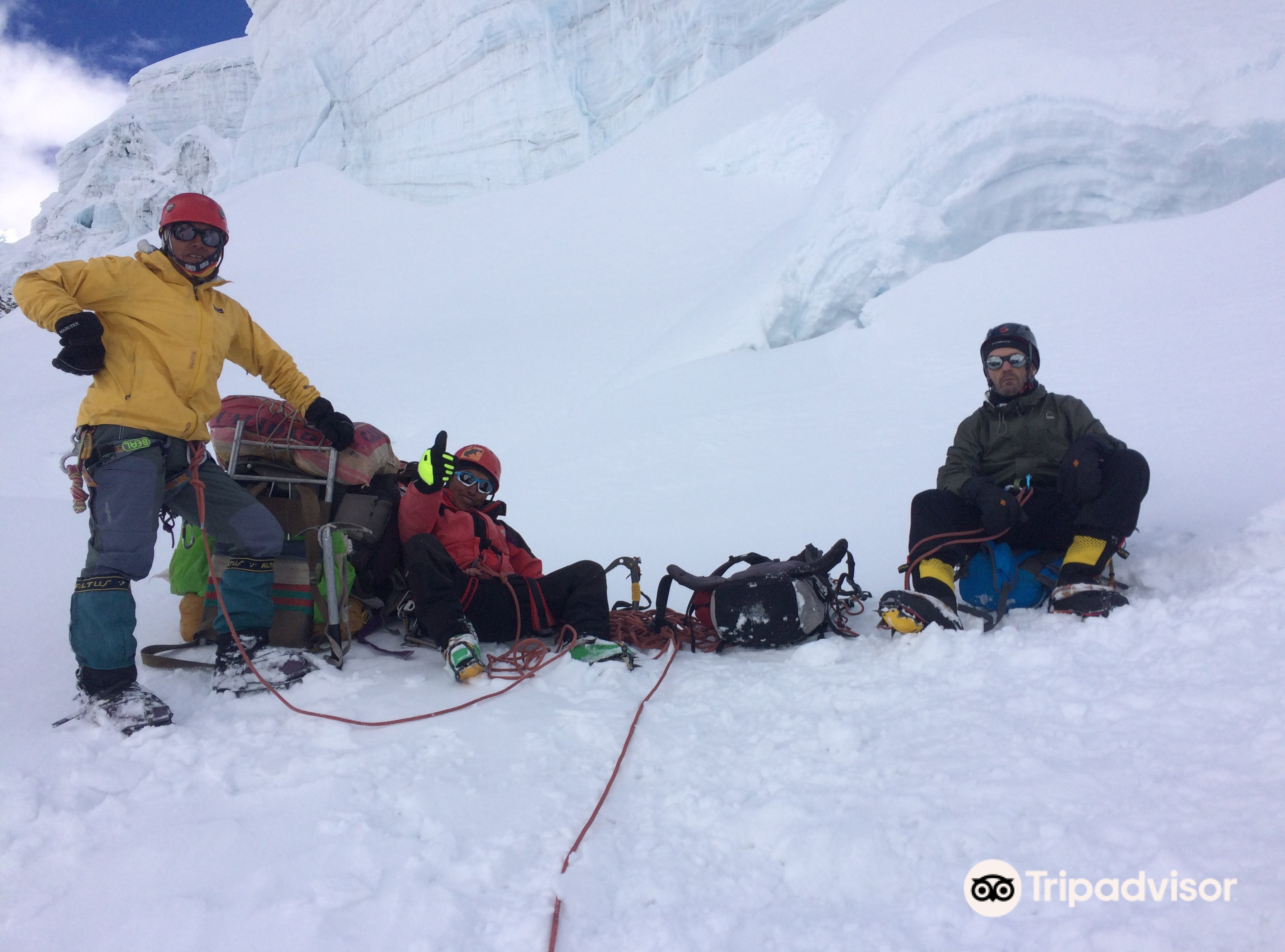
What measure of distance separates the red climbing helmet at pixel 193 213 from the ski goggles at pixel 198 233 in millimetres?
10

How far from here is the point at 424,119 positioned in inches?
845

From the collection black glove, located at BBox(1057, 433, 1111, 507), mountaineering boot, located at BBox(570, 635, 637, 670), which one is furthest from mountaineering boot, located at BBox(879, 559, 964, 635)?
mountaineering boot, located at BBox(570, 635, 637, 670)

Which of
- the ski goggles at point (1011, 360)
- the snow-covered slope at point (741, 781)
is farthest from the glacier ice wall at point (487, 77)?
the ski goggles at point (1011, 360)

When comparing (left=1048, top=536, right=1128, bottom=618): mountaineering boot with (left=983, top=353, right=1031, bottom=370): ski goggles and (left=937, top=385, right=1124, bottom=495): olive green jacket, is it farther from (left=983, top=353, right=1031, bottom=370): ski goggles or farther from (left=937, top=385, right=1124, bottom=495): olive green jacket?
(left=983, top=353, right=1031, bottom=370): ski goggles

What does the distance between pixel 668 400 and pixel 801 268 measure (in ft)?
7.32

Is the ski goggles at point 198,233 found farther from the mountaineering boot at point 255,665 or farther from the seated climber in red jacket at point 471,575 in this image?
the mountaineering boot at point 255,665

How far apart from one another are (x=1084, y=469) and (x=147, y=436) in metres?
2.91

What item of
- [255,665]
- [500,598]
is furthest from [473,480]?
[255,665]

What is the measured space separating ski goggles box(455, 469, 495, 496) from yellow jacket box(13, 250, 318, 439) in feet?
2.76

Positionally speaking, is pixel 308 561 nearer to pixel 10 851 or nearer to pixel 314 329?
pixel 10 851

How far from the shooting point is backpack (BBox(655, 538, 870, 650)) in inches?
102

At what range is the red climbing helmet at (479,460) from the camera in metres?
2.81

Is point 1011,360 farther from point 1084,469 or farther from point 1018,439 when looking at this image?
point 1084,469

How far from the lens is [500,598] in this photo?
2.76 m
